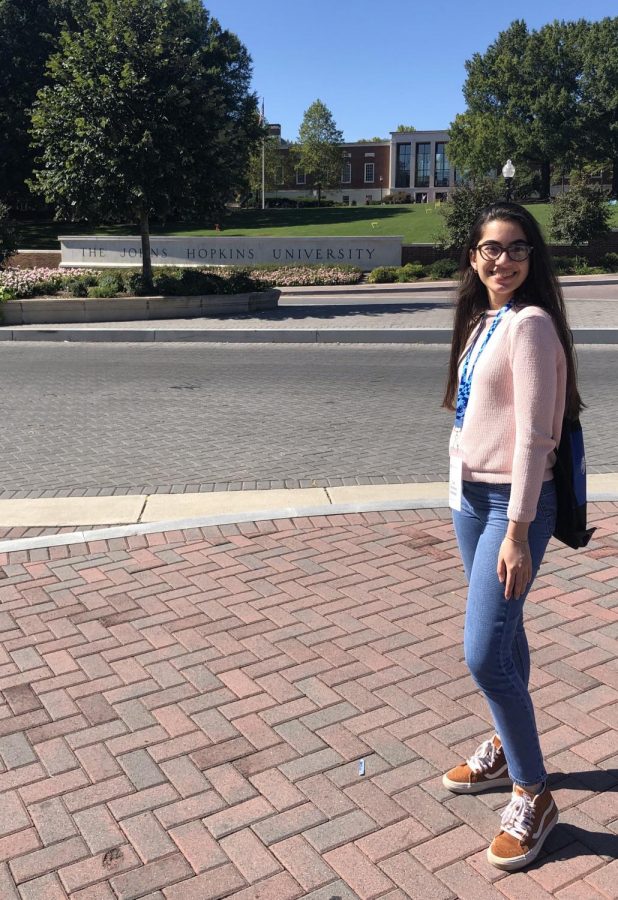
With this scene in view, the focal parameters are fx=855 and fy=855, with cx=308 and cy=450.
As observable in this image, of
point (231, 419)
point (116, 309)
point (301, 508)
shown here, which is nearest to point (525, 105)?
point (116, 309)

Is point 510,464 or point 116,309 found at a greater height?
point 510,464

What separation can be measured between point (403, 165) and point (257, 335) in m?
95.5

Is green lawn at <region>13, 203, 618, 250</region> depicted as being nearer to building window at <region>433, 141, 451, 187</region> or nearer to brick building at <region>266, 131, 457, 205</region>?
brick building at <region>266, 131, 457, 205</region>

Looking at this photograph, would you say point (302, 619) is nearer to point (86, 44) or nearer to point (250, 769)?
point (250, 769)

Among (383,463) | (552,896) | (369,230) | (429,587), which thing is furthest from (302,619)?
(369,230)

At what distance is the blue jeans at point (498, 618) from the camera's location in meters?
2.47

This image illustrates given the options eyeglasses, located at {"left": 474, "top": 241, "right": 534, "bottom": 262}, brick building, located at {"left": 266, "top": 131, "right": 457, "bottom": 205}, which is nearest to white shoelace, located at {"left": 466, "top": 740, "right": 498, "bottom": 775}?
eyeglasses, located at {"left": 474, "top": 241, "right": 534, "bottom": 262}

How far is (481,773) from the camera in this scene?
2.92 metres

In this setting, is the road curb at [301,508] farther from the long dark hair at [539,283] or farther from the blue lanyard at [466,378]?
the long dark hair at [539,283]

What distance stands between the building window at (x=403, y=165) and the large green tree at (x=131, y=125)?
3554 inches

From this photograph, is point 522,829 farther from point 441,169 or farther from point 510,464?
point 441,169

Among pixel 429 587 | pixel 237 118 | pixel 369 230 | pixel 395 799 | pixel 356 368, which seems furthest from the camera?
pixel 237 118

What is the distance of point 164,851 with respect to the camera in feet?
8.75

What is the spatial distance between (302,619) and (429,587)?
79 cm
